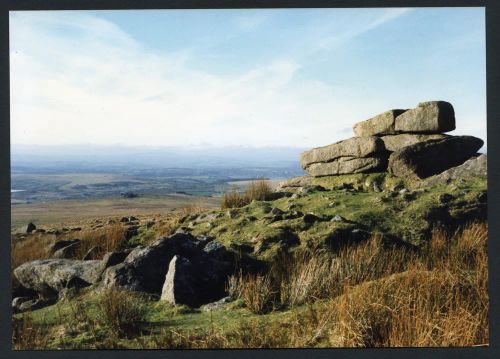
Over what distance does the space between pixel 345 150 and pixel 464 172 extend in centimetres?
240

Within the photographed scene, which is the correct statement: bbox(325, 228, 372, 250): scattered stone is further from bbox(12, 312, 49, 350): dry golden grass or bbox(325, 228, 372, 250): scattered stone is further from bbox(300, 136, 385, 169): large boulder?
bbox(300, 136, 385, 169): large boulder

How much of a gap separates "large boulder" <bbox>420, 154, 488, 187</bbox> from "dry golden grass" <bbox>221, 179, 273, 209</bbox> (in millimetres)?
2621

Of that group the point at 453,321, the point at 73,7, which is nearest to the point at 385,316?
the point at 453,321

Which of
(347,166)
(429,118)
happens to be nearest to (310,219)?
(347,166)

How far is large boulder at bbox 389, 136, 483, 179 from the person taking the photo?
933cm

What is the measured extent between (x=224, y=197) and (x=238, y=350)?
4.33 m

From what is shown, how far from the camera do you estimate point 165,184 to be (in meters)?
13.4

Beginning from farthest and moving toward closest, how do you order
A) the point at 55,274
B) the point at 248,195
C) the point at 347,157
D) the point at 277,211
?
1. the point at 347,157
2. the point at 248,195
3. the point at 277,211
4. the point at 55,274

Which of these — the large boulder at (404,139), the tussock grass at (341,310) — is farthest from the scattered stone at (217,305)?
the large boulder at (404,139)

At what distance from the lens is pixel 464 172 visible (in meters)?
8.75

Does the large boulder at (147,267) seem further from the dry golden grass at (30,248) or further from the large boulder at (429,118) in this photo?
the large boulder at (429,118)

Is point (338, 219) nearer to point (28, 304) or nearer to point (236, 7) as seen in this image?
point (236, 7)

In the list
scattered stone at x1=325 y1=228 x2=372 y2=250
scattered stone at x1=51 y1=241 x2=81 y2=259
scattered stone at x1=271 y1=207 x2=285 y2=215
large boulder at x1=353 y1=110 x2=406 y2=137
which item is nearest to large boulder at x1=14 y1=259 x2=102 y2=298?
scattered stone at x1=51 y1=241 x2=81 y2=259

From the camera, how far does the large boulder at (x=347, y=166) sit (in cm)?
996
